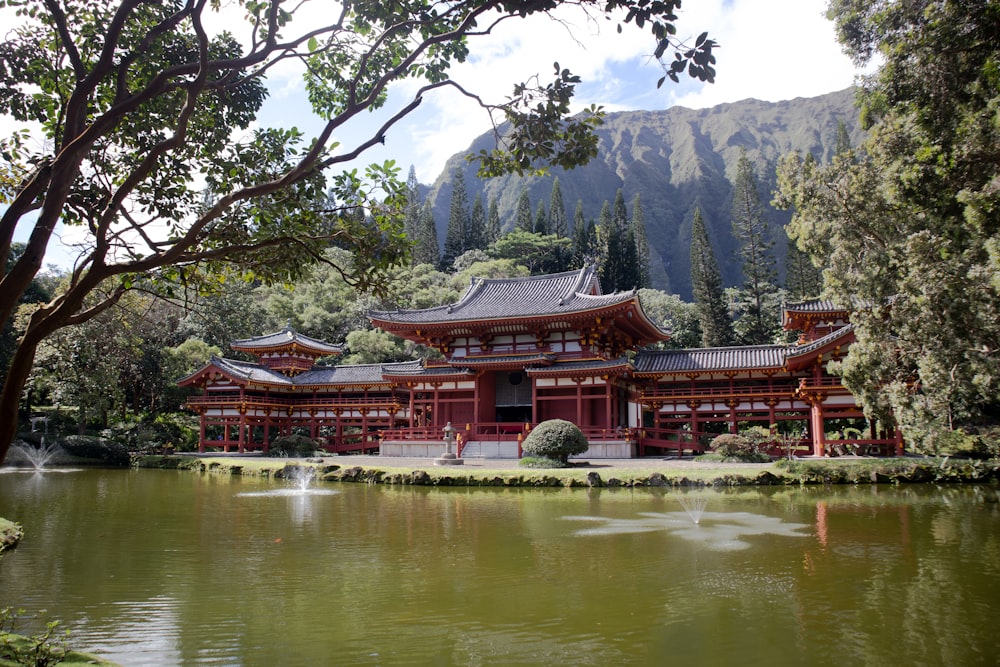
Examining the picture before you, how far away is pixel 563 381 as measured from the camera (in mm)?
27922

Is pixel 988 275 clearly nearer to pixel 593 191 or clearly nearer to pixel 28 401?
pixel 28 401

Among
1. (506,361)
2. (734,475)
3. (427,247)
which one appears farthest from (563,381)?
(427,247)

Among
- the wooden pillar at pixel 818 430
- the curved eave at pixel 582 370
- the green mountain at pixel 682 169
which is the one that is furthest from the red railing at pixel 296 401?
the green mountain at pixel 682 169

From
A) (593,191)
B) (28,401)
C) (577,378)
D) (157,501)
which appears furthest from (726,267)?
(157,501)

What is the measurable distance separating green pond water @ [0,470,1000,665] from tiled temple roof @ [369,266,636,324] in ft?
47.8

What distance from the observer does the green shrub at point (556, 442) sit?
21.2 meters

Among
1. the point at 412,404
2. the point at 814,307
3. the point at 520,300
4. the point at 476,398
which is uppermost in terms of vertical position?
the point at 520,300

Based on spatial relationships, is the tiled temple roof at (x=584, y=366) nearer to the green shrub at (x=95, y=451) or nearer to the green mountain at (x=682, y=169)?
the green shrub at (x=95, y=451)

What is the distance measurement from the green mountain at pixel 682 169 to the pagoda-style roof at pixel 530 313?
7275 cm

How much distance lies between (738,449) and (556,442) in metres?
6.28

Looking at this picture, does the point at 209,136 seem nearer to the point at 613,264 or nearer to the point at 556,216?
the point at 613,264

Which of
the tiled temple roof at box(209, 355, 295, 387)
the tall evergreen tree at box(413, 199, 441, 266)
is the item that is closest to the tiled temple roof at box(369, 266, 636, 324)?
the tiled temple roof at box(209, 355, 295, 387)

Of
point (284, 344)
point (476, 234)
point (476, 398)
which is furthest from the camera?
point (476, 234)

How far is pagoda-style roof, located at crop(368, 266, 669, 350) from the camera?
27.5m
